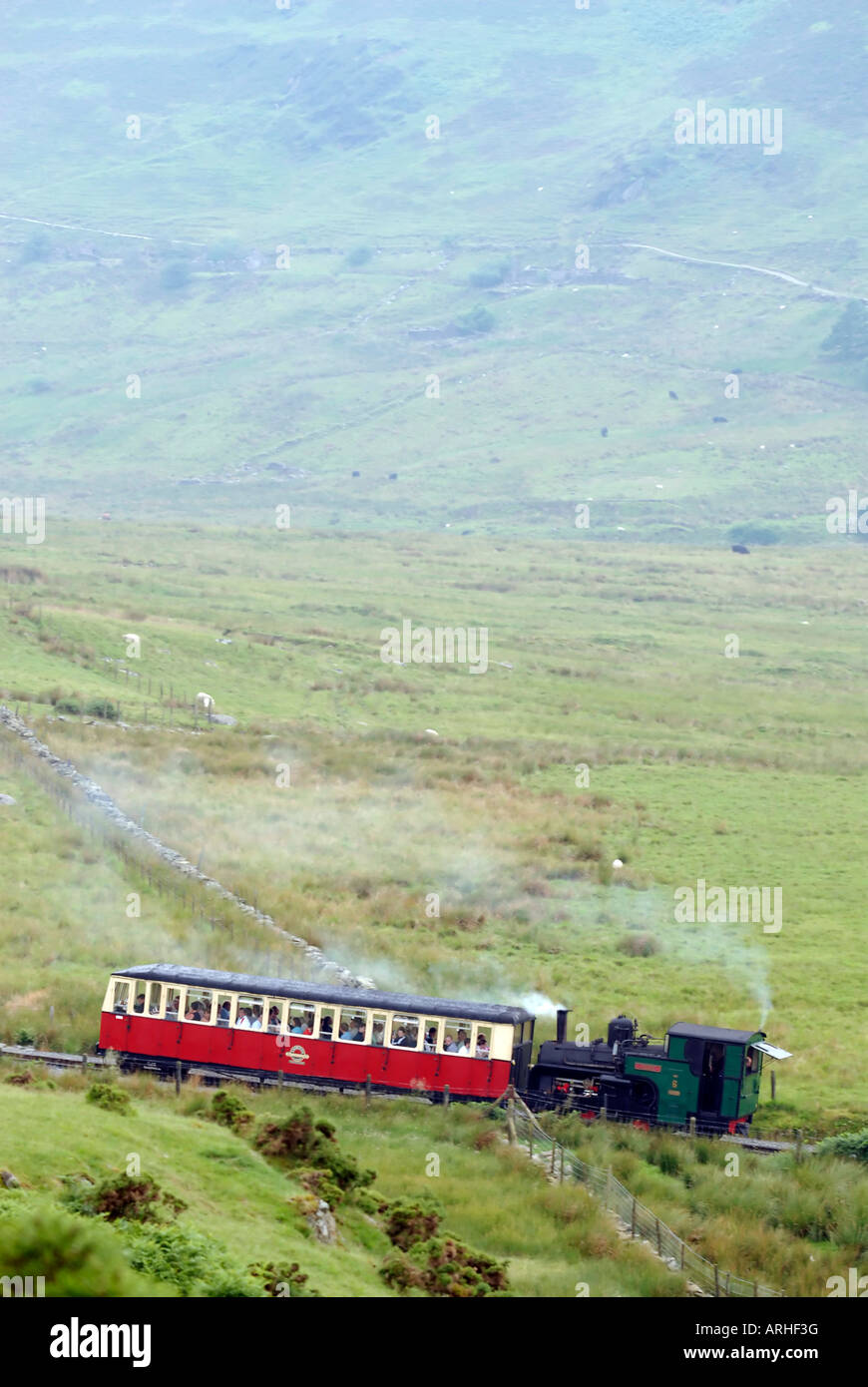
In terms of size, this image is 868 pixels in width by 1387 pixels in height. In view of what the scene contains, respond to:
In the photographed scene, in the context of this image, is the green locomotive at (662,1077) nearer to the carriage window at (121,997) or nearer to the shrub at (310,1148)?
the shrub at (310,1148)

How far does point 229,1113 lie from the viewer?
2502 cm

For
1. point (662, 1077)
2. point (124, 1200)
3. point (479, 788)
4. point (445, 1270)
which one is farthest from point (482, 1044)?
point (479, 788)

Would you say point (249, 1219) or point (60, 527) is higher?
point (60, 527)

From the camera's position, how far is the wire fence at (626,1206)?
21.0 m

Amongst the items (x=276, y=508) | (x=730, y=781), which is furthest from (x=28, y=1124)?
(x=276, y=508)

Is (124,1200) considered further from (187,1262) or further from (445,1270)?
(445,1270)

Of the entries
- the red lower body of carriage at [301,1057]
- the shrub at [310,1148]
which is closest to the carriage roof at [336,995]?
the red lower body of carriage at [301,1057]

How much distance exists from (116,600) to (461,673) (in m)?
21.9

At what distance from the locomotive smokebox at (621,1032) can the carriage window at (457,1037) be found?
275 centimetres

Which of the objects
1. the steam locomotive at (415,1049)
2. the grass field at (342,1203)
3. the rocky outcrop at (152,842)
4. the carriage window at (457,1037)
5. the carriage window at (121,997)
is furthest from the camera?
the rocky outcrop at (152,842)

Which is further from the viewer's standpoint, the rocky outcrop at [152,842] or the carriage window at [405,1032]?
the rocky outcrop at [152,842]
